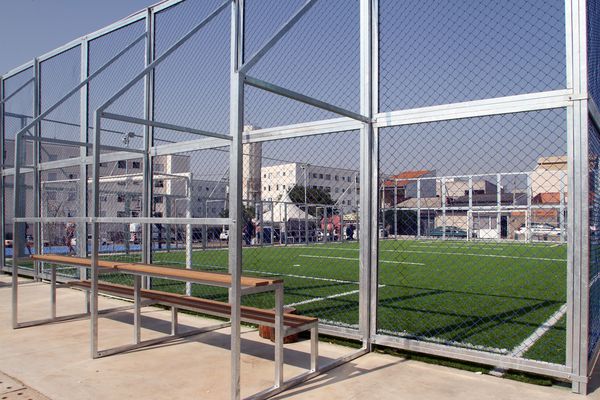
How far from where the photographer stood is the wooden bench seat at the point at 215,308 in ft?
12.9

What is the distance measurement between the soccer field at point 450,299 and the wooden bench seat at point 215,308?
123 cm

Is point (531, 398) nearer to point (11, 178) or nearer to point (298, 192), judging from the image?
point (11, 178)

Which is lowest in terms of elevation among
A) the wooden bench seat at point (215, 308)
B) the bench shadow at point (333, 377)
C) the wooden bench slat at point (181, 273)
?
the bench shadow at point (333, 377)

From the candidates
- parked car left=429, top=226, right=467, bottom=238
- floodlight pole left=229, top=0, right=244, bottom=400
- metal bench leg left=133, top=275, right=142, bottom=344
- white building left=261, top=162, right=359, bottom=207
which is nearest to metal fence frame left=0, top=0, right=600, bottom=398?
floodlight pole left=229, top=0, right=244, bottom=400

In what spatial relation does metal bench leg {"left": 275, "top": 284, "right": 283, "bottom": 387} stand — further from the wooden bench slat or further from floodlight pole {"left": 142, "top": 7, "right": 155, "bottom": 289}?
floodlight pole {"left": 142, "top": 7, "right": 155, "bottom": 289}

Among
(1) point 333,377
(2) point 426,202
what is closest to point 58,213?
(1) point 333,377

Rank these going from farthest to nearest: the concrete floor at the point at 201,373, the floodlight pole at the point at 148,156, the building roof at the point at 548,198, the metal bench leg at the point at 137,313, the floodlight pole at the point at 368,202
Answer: the building roof at the point at 548,198
the floodlight pole at the point at 148,156
the metal bench leg at the point at 137,313
the floodlight pole at the point at 368,202
the concrete floor at the point at 201,373

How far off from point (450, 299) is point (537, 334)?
8.15ft

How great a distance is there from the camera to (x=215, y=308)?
14.5 feet

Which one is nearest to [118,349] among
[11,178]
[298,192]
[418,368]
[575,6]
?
[418,368]

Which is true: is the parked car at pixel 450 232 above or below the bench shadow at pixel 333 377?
above

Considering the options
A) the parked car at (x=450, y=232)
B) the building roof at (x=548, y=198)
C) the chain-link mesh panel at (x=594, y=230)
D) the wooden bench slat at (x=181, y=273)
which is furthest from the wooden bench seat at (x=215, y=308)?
the parked car at (x=450, y=232)

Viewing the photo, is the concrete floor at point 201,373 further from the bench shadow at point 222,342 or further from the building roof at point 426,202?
the building roof at point 426,202

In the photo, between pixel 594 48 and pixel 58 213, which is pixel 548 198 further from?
pixel 58 213
